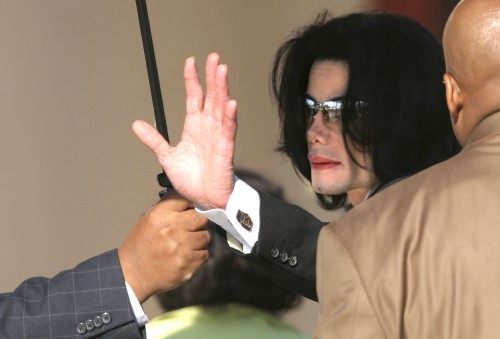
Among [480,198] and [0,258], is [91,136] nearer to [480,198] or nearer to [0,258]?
[0,258]

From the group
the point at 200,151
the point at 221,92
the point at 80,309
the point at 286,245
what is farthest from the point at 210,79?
the point at 80,309

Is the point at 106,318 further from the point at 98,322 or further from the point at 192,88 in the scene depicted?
the point at 192,88

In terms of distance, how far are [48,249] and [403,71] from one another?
119 centimetres

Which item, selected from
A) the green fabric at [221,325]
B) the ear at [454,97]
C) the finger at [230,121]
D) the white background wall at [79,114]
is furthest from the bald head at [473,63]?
the white background wall at [79,114]

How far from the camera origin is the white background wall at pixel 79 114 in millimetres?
3650

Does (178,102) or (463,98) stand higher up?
(463,98)

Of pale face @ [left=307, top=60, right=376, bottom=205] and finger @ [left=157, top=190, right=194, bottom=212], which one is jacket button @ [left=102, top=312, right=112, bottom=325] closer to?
finger @ [left=157, top=190, right=194, bottom=212]

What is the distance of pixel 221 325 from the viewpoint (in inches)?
116

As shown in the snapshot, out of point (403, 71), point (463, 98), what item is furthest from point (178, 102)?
point (463, 98)

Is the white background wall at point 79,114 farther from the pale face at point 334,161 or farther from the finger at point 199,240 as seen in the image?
the finger at point 199,240

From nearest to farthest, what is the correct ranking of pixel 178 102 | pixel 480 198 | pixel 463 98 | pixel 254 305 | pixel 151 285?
pixel 480 198, pixel 463 98, pixel 151 285, pixel 254 305, pixel 178 102

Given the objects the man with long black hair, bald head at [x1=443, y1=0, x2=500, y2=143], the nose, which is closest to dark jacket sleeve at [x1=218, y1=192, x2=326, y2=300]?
the man with long black hair

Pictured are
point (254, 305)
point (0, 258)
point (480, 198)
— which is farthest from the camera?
point (0, 258)

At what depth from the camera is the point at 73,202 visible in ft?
12.4
